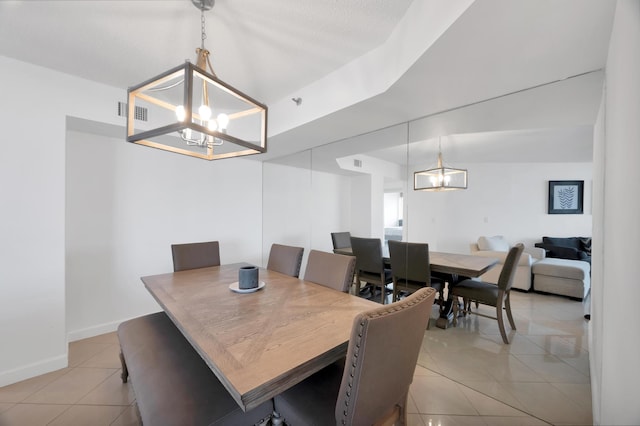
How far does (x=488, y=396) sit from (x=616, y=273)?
1.45m

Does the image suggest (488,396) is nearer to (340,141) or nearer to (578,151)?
(578,151)

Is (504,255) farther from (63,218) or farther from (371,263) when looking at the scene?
(63,218)

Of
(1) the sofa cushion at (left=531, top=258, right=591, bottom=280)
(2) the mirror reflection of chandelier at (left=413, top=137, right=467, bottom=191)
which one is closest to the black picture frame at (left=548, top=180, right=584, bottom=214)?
(1) the sofa cushion at (left=531, top=258, right=591, bottom=280)

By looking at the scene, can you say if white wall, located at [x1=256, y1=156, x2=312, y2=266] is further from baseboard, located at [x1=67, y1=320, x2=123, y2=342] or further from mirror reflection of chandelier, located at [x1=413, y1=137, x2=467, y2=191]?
baseboard, located at [x1=67, y1=320, x2=123, y2=342]

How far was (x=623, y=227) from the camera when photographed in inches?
30.6

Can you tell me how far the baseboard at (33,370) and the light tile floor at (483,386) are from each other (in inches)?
1.9

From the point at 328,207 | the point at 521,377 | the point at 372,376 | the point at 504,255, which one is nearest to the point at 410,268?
the point at 504,255

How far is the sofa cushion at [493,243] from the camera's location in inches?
75.3

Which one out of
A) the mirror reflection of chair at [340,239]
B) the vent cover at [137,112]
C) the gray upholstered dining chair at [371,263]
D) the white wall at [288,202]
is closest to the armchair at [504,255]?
the gray upholstered dining chair at [371,263]

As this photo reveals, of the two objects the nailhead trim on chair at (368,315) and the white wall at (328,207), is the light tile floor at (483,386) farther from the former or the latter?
the white wall at (328,207)

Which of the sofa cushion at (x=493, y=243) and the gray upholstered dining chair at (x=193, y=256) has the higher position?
the sofa cushion at (x=493, y=243)

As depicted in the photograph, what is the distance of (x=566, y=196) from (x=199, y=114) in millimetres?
2357

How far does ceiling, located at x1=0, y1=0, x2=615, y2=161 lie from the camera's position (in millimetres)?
1143

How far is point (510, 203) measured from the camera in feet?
6.06
